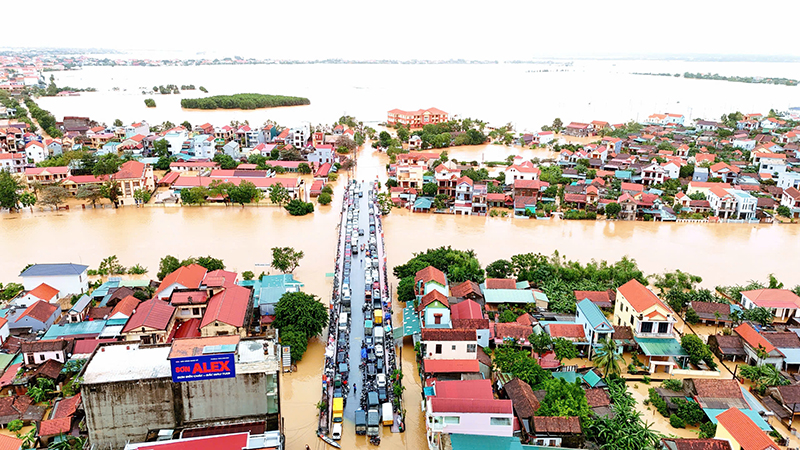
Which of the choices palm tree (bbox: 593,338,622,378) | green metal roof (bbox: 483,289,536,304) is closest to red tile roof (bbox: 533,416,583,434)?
Answer: palm tree (bbox: 593,338,622,378)

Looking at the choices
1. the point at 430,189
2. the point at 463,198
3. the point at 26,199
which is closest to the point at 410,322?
the point at 463,198

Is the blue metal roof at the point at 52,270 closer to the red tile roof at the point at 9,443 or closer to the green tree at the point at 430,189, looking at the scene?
the red tile roof at the point at 9,443

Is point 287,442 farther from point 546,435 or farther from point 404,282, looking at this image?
point 404,282

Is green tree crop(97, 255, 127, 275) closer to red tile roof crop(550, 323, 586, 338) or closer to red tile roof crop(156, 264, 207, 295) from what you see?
red tile roof crop(156, 264, 207, 295)

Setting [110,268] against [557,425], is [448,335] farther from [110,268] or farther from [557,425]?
[110,268]

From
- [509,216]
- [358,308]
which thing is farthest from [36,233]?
[509,216]

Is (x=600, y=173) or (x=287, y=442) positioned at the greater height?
(x=600, y=173)
